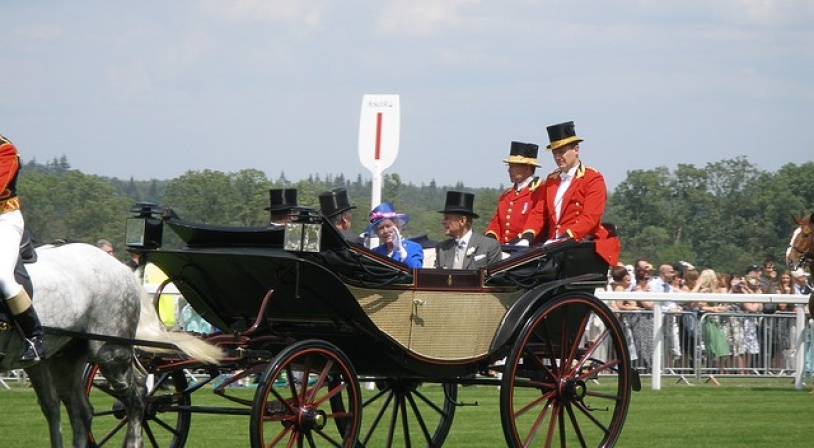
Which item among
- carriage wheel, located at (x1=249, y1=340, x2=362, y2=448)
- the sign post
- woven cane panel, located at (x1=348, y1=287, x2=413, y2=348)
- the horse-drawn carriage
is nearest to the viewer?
carriage wheel, located at (x1=249, y1=340, x2=362, y2=448)

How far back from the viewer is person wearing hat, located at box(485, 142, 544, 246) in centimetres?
1002

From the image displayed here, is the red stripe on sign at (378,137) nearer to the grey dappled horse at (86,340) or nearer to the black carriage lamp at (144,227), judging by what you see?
the grey dappled horse at (86,340)

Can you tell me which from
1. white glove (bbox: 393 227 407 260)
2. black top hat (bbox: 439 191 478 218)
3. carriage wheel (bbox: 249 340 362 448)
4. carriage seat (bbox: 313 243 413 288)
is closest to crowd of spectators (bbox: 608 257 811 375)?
black top hat (bbox: 439 191 478 218)

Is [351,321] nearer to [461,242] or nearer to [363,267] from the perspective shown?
[363,267]

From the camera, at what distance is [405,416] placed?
9336 mm

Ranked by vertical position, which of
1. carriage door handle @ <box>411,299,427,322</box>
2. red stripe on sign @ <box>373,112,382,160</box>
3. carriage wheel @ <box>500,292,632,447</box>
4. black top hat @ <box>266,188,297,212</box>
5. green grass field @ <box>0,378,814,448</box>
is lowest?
green grass field @ <box>0,378,814,448</box>

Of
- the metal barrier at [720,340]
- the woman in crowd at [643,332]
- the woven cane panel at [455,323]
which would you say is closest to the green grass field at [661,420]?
the woman in crowd at [643,332]

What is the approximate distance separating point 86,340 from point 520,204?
3.41m

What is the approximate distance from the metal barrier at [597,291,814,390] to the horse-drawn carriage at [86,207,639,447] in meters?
6.92

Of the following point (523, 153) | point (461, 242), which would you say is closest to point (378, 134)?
point (523, 153)

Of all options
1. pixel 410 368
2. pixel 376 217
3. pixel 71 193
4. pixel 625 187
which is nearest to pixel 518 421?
pixel 376 217

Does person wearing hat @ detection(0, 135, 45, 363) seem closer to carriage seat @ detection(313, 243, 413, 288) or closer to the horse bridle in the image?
carriage seat @ detection(313, 243, 413, 288)

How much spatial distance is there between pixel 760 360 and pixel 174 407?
10.9 m

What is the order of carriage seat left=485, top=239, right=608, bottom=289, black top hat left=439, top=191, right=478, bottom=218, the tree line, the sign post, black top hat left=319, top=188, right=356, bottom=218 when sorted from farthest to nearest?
1. the tree line
2. the sign post
3. black top hat left=319, top=188, right=356, bottom=218
4. black top hat left=439, top=191, right=478, bottom=218
5. carriage seat left=485, top=239, right=608, bottom=289
